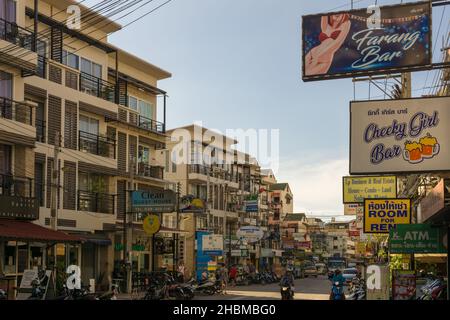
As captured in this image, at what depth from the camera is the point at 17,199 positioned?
27.0 meters

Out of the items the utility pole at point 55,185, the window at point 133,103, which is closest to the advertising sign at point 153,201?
the utility pole at point 55,185

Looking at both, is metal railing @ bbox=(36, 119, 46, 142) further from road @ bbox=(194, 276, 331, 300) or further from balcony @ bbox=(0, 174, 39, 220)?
road @ bbox=(194, 276, 331, 300)

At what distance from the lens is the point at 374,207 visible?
2333cm

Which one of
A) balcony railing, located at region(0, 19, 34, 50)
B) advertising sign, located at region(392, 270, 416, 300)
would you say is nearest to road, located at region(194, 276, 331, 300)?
advertising sign, located at region(392, 270, 416, 300)

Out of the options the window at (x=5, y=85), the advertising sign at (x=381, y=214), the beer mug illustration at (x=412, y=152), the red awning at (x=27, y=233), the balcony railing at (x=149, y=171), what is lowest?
the red awning at (x=27, y=233)

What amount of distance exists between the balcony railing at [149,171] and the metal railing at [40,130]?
454 inches

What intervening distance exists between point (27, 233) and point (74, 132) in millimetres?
10729

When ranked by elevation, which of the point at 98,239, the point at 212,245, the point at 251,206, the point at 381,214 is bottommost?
the point at 212,245

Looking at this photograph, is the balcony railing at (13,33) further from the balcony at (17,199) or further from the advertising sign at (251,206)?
the advertising sign at (251,206)

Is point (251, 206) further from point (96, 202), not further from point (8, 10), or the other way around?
point (8, 10)

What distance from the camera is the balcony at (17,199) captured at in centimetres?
2636

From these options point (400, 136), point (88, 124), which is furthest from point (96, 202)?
point (400, 136)
